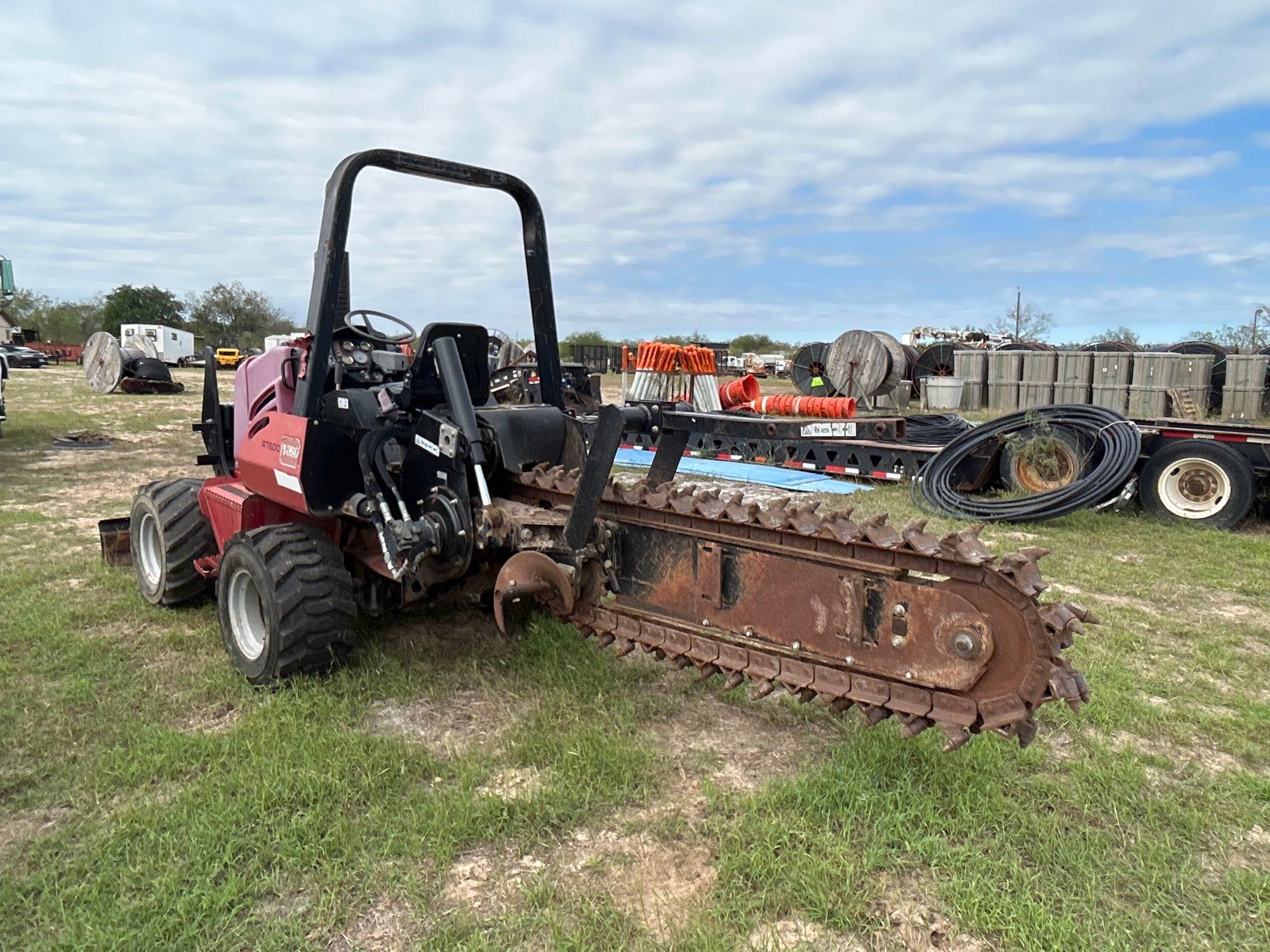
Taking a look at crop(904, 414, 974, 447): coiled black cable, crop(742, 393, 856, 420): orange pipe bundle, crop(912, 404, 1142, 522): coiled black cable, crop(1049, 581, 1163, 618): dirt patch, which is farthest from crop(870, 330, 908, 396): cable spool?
crop(1049, 581, 1163, 618): dirt patch

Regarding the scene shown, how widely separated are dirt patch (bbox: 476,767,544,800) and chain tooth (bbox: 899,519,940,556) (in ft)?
5.27

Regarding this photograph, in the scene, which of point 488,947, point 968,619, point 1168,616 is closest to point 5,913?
point 488,947

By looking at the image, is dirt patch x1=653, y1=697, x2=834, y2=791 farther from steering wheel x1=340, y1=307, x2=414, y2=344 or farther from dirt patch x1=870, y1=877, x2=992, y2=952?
steering wheel x1=340, y1=307, x2=414, y2=344

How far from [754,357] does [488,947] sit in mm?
49279

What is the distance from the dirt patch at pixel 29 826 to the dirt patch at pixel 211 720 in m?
0.60

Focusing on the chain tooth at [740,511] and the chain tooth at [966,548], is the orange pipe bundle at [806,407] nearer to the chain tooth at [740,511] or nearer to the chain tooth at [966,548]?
the chain tooth at [740,511]

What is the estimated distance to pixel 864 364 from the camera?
66.6 ft

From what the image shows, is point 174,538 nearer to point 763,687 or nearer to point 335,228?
point 335,228

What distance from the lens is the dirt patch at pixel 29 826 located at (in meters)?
2.82

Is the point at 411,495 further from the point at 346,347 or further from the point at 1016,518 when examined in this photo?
the point at 1016,518

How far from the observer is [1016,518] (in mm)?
7781

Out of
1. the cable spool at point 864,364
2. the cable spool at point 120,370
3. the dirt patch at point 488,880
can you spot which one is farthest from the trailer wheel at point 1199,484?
the cable spool at point 120,370

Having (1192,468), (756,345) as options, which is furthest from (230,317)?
(1192,468)

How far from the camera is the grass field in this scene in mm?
2432
